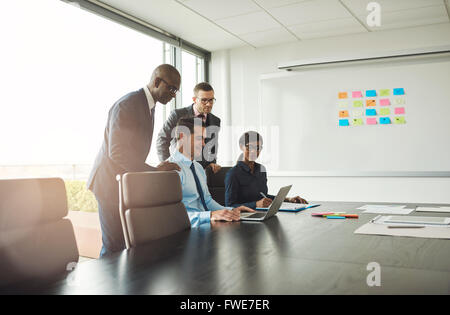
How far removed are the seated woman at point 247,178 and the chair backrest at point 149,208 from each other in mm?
1071

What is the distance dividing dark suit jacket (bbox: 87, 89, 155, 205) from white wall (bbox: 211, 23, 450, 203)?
3210mm

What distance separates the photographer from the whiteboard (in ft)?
14.7

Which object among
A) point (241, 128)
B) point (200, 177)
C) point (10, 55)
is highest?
point (10, 55)

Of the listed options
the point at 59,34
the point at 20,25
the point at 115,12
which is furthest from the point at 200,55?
the point at 20,25

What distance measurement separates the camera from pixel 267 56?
5.31 meters

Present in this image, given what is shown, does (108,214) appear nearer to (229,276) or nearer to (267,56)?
(229,276)

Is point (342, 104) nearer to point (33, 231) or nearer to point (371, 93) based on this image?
point (371, 93)

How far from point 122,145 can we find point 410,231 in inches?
55.6

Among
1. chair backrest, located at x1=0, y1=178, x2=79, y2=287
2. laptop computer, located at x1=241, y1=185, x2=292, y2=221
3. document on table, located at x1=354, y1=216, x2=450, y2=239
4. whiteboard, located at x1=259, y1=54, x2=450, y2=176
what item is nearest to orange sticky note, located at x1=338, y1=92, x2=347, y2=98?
whiteboard, located at x1=259, y1=54, x2=450, y2=176

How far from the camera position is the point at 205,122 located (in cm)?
354

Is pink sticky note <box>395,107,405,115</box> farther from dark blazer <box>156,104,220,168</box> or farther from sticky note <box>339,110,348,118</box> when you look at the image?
dark blazer <box>156,104,220,168</box>

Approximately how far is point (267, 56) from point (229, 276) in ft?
15.3

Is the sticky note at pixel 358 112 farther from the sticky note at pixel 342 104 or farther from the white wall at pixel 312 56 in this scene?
the white wall at pixel 312 56

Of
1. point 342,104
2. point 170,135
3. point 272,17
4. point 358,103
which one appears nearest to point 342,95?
point 342,104
